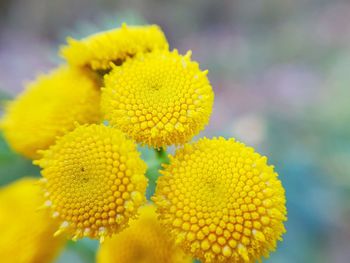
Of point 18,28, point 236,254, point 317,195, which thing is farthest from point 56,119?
point 18,28

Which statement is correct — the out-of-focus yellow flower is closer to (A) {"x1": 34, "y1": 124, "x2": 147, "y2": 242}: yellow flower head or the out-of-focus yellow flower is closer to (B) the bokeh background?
(A) {"x1": 34, "y1": 124, "x2": 147, "y2": 242}: yellow flower head

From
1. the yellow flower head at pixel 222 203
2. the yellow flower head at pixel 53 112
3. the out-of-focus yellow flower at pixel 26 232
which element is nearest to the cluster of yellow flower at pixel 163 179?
the yellow flower head at pixel 222 203

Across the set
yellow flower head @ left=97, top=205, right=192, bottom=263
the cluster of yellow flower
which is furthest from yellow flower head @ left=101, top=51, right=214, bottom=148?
yellow flower head @ left=97, top=205, right=192, bottom=263

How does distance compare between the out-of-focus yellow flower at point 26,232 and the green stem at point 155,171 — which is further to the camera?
the out-of-focus yellow flower at point 26,232

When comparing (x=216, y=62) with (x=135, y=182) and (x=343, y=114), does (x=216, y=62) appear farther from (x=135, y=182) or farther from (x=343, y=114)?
(x=135, y=182)

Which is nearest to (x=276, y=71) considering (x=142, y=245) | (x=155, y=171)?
(x=155, y=171)

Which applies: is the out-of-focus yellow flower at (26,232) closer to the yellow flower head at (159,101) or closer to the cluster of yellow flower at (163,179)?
the cluster of yellow flower at (163,179)
